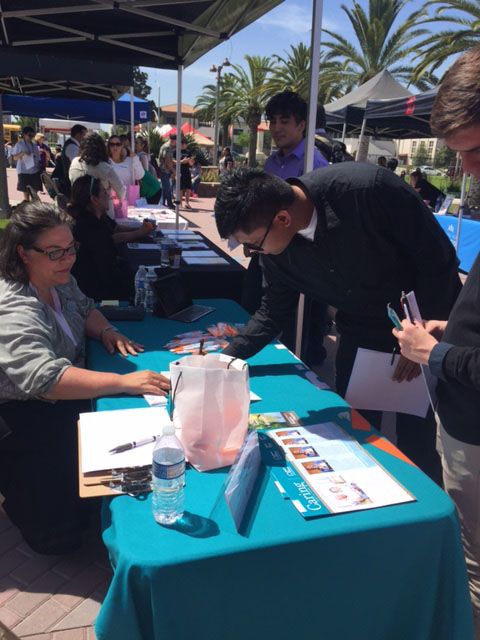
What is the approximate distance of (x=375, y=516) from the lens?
122cm

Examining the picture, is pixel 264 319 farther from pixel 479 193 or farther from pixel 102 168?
pixel 479 193

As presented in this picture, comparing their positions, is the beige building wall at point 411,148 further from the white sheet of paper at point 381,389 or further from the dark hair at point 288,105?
the white sheet of paper at point 381,389

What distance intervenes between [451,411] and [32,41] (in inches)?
201

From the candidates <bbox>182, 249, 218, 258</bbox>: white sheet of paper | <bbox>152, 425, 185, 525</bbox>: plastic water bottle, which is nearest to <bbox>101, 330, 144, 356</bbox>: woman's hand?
<bbox>152, 425, 185, 525</bbox>: plastic water bottle

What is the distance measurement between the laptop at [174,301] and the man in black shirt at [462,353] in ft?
4.88

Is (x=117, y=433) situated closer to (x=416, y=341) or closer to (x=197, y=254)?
(x=416, y=341)

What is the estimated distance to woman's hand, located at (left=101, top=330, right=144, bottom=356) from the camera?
223 centimetres

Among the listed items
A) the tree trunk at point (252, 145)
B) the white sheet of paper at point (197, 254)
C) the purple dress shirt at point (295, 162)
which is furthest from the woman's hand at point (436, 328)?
the tree trunk at point (252, 145)

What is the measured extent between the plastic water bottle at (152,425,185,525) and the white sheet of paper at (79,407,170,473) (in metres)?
0.20

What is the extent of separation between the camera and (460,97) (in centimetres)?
111

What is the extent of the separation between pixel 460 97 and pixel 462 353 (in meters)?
0.58

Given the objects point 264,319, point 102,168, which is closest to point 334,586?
point 264,319

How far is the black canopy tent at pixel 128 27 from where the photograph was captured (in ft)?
11.4

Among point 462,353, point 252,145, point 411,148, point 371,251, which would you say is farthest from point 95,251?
point 411,148
